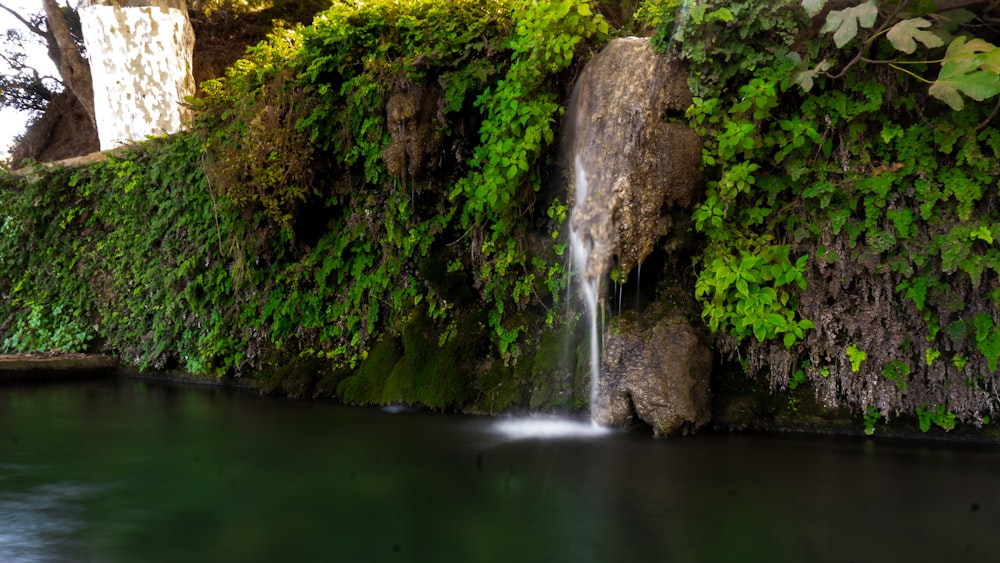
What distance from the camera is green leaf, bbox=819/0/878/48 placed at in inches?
215

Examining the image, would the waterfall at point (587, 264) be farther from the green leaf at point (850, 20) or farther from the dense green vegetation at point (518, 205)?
the green leaf at point (850, 20)

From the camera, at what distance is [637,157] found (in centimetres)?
667

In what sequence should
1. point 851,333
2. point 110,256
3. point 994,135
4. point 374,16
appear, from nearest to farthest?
point 994,135
point 851,333
point 374,16
point 110,256

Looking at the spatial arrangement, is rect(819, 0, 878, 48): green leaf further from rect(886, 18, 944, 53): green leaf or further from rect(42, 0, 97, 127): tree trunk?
rect(42, 0, 97, 127): tree trunk

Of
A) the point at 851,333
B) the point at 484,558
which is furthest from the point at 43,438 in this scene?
the point at 851,333

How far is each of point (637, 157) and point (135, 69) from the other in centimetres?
977

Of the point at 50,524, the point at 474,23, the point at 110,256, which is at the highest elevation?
the point at 474,23

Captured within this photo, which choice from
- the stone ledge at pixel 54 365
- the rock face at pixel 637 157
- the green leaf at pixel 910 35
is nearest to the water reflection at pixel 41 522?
the rock face at pixel 637 157

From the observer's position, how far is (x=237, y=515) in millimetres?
4590

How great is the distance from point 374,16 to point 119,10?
652 cm

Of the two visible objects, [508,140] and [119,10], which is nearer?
[508,140]

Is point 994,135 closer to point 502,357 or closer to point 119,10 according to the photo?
point 502,357

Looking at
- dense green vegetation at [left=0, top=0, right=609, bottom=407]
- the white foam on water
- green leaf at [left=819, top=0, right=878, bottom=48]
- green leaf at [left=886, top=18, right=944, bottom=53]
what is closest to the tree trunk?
dense green vegetation at [left=0, top=0, right=609, bottom=407]

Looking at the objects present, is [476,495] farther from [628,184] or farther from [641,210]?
[628,184]
